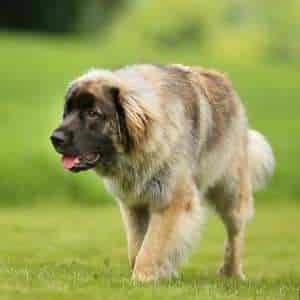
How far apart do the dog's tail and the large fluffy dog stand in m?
1.45

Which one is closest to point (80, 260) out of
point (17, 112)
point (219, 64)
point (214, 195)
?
point (214, 195)

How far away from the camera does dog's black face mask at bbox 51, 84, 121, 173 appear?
8648 mm

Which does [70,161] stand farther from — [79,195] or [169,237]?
[79,195]

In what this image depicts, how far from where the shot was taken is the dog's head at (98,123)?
8664mm

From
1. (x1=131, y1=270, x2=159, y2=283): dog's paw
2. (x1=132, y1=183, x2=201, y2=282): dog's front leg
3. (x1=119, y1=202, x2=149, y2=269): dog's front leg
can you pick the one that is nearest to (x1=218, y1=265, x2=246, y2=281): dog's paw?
(x1=119, y1=202, x2=149, y2=269): dog's front leg

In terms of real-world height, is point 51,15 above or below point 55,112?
below

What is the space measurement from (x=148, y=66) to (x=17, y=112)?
17.3m

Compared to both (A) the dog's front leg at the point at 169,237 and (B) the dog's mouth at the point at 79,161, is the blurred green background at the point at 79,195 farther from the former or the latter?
(B) the dog's mouth at the point at 79,161

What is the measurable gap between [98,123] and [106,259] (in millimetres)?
3213

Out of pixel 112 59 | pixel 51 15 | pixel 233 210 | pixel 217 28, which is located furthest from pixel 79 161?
pixel 217 28

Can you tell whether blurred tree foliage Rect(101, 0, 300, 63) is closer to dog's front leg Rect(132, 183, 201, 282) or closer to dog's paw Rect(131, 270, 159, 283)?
dog's front leg Rect(132, 183, 201, 282)

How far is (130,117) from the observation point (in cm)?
868

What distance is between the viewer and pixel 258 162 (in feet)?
37.8

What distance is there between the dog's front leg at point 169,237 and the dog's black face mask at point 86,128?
2.55 ft
